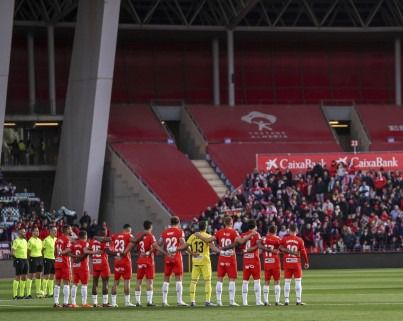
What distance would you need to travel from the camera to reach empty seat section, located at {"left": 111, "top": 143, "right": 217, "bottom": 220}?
66.7 m

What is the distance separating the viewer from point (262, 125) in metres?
76.3

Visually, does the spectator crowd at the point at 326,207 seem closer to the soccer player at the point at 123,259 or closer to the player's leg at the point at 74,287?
the player's leg at the point at 74,287

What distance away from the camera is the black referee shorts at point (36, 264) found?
41.0 metres

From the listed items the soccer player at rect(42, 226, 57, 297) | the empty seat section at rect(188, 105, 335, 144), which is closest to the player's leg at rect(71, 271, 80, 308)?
the soccer player at rect(42, 226, 57, 297)

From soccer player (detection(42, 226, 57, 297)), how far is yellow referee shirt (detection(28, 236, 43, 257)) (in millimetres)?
215

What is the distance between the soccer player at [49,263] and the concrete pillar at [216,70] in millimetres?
36768

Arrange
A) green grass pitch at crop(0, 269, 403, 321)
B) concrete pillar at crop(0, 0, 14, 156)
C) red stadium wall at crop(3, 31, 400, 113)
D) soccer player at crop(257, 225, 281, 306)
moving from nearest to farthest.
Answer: green grass pitch at crop(0, 269, 403, 321) < soccer player at crop(257, 225, 281, 306) < concrete pillar at crop(0, 0, 14, 156) < red stadium wall at crop(3, 31, 400, 113)

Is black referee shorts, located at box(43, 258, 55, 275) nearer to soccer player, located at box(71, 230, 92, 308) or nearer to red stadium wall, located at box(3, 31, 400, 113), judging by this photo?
soccer player, located at box(71, 230, 92, 308)

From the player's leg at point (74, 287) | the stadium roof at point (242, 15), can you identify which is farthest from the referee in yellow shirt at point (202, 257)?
the stadium roof at point (242, 15)

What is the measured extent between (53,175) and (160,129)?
6.25m

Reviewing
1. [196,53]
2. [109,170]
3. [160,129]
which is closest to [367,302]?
[109,170]

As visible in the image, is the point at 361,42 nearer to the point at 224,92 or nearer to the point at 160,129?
the point at 224,92

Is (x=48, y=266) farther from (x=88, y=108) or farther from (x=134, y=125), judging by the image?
(x=134, y=125)

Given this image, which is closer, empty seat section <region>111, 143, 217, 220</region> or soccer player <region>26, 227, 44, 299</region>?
soccer player <region>26, 227, 44, 299</region>
